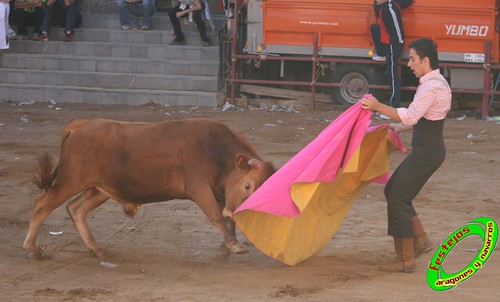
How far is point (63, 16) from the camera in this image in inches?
792

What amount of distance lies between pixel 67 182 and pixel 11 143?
6344mm

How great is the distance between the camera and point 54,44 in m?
19.7

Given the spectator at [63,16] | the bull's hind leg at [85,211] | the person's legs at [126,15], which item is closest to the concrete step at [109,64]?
the spectator at [63,16]

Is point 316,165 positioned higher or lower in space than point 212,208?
higher

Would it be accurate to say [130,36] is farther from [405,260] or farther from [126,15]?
[405,260]

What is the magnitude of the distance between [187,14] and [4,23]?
3.30 m

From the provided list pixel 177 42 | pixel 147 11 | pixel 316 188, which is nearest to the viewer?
pixel 316 188

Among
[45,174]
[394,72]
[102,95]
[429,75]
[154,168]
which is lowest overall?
[102,95]

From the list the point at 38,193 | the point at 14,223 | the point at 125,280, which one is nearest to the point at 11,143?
the point at 38,193

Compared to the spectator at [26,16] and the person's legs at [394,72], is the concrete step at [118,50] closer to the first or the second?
the spectator at [26,16]

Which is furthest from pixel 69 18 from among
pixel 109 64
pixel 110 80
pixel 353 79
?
pixel 353 79

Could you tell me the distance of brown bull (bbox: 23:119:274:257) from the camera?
25.9 feet

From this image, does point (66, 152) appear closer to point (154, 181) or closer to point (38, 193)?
point (154, 181)

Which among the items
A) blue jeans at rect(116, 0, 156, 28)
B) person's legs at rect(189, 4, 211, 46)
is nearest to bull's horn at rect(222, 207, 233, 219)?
person's legs at rect(189, 4, 211, 46)
